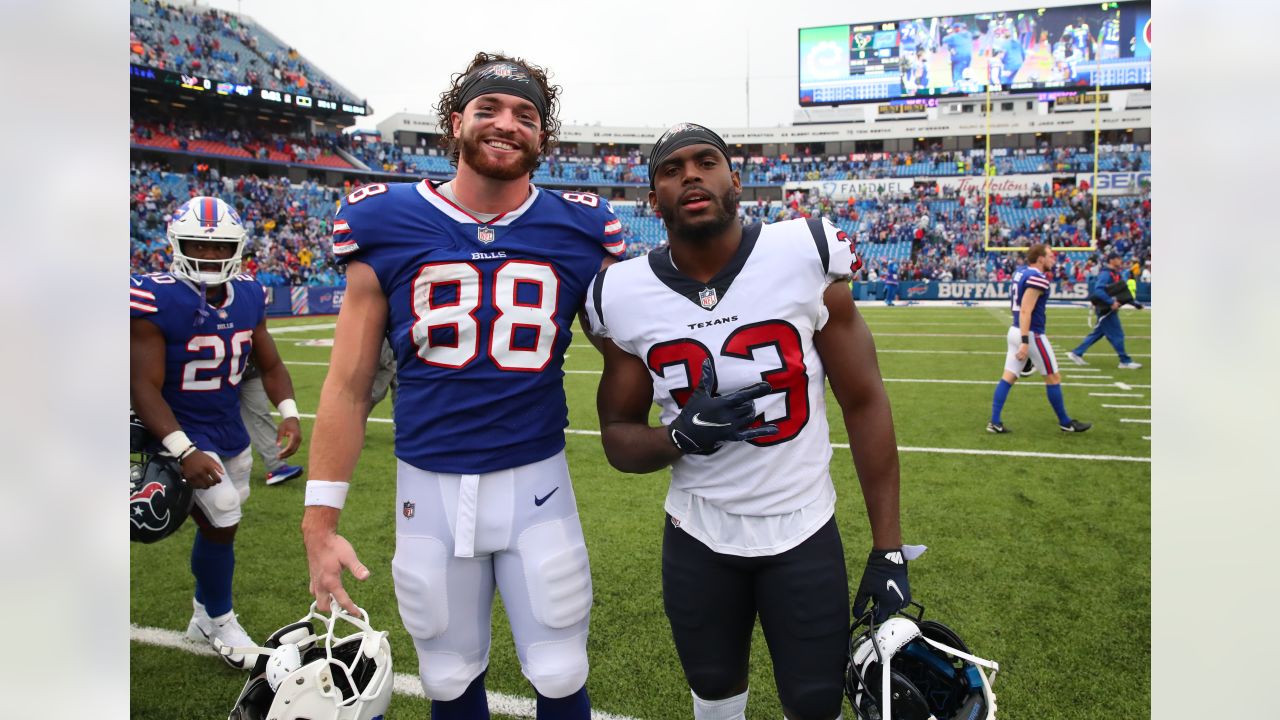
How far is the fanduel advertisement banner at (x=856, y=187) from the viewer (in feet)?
130

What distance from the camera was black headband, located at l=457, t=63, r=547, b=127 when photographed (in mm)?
2119

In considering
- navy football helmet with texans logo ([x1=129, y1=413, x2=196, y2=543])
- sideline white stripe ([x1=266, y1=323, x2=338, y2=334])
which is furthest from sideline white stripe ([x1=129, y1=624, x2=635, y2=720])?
sideline white stripe ([x1=266, y1=323, x2=338, y2=334])

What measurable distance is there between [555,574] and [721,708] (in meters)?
0.61

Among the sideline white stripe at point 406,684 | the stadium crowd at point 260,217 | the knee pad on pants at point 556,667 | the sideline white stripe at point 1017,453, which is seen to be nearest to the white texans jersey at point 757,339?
the knee pad on pants at point 556,667

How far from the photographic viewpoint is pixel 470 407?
6.76 feet

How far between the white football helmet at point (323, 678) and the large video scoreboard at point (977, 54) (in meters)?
33.6

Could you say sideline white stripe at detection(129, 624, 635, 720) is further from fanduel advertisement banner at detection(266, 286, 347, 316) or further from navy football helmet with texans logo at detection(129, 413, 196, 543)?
fanduel advertisement banner at detection(266, 286, 347, 316)

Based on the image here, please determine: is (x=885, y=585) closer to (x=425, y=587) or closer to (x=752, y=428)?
(x=752, y=428)

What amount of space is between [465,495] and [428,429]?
21 cm

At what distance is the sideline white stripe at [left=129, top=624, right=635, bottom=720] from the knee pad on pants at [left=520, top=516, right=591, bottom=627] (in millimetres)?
662

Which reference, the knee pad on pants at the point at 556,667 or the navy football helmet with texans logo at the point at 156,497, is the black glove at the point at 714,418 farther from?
the navy football helmet with texans logo at the point at 156,497

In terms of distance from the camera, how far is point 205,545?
339 centimetres

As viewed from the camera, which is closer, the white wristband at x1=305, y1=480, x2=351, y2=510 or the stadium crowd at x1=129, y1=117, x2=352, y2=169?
the white wristband at x1=305, y1=480, x2=351, y2=510

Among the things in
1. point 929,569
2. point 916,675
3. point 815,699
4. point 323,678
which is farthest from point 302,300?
point 916,675
